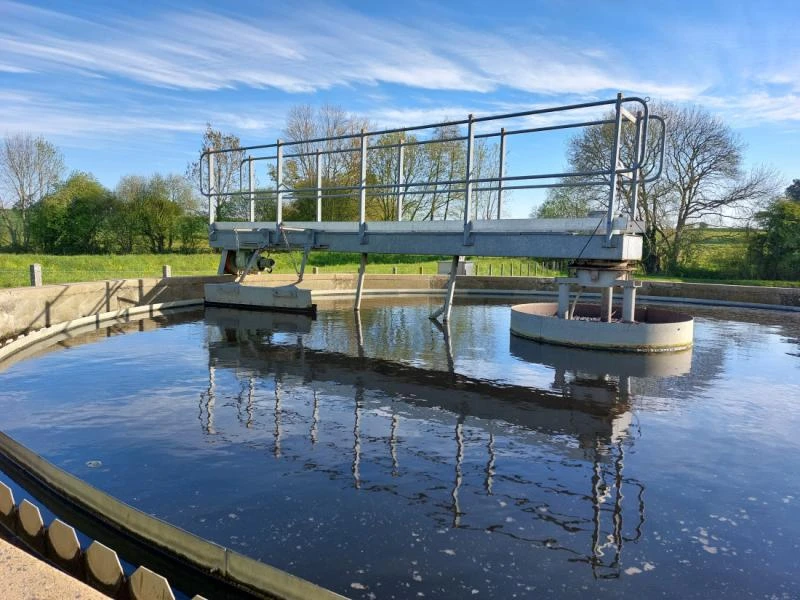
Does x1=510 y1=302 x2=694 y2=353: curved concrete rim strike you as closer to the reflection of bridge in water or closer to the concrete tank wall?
the reflection of bridge in water

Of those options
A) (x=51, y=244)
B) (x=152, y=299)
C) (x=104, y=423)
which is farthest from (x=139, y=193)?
(x=104, y=423)

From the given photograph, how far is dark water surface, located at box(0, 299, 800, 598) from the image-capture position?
148 inches

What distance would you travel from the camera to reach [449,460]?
541cm

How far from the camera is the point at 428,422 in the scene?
6562 millimetres

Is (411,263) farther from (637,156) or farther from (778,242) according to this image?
(637,156)

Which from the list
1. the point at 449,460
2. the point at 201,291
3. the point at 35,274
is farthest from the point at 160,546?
the point at 201,291

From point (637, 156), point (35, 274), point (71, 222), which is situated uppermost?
point (637, 156)

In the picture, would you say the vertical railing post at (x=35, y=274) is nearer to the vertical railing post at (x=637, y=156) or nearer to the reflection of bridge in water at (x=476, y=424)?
the reflection of bridge in water at (x=476, y=424)

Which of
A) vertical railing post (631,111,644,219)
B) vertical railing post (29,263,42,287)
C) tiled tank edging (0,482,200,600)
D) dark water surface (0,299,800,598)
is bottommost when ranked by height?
dark water surface (0,299,800,598)

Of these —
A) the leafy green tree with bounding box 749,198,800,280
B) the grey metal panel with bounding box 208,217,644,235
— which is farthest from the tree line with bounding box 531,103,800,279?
the grey metal panel with bounding box 208,217,644,235

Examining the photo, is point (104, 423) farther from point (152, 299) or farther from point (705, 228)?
point (705, 228)

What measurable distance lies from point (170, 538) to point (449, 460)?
2.54 metres

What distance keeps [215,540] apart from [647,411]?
5381 millimetres

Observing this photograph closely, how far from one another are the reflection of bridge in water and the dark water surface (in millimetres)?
29
